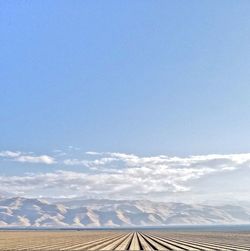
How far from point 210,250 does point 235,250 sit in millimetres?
2053

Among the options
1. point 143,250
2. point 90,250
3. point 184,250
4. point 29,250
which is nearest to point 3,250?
point 29,250

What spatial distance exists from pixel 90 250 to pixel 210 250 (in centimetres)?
1012

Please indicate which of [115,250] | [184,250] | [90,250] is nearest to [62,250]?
[90,250]

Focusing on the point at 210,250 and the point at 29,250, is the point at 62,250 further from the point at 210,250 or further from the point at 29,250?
the point at 210,250

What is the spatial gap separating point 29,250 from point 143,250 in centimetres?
960

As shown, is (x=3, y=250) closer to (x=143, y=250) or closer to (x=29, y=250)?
(x=29, y=250)

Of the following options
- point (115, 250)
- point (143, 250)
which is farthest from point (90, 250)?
point (143, 250)

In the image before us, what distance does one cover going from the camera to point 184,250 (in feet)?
115

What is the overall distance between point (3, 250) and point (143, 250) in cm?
1171

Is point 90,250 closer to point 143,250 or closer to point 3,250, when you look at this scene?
point 143,250

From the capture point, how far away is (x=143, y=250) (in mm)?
35188

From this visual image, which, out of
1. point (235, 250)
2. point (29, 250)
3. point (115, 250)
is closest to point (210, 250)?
point (235, 250)

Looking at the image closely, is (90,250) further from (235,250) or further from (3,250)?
(235,250)

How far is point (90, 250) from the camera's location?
34.5 meters
